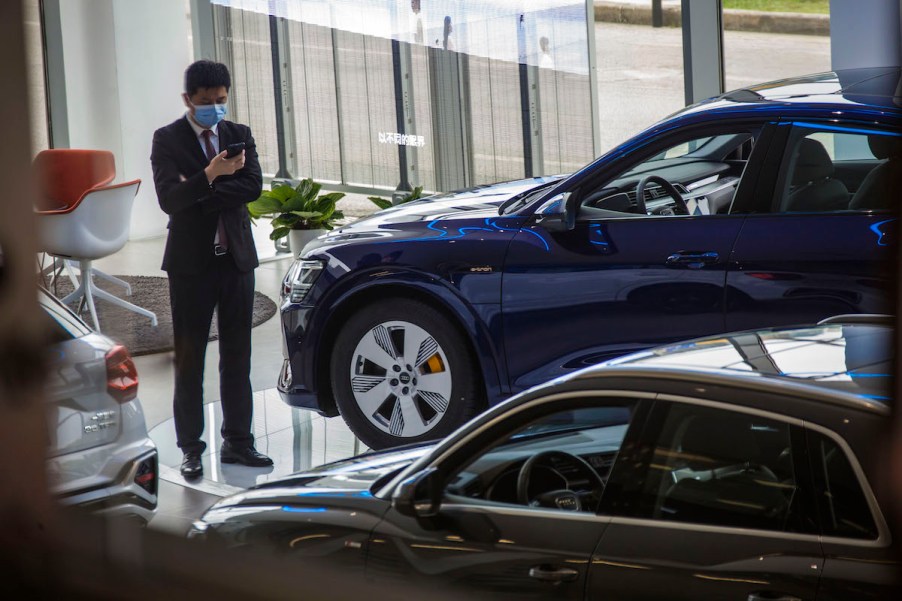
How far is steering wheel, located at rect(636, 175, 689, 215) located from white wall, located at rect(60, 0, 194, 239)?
7.84 meters

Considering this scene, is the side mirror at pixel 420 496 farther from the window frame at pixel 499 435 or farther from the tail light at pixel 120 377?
the tail light at pixel 120 377

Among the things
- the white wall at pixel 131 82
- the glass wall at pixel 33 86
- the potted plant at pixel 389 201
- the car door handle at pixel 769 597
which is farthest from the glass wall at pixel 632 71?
the glass wall at pixel 33 86

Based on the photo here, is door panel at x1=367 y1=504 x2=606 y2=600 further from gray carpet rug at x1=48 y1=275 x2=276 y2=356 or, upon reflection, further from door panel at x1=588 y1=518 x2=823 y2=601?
gray carpet rug at x1=48 y1=275 x2=276 y2=356

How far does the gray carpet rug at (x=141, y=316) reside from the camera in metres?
6.73

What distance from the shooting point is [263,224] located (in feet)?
38.0

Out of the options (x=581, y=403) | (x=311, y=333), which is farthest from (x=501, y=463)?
(x=311, y=333)

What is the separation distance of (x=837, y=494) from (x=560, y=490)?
605mm

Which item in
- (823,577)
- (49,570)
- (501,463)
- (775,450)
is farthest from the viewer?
(501,463)

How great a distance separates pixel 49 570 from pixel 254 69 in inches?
396

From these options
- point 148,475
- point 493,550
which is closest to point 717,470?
point 493,550

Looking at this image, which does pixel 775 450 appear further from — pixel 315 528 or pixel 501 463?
pixel 315 528

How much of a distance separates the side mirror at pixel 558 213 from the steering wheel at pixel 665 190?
0.25 metres

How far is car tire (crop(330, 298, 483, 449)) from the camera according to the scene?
406 centimetres

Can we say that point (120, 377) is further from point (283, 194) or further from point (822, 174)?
point (283, 194)
